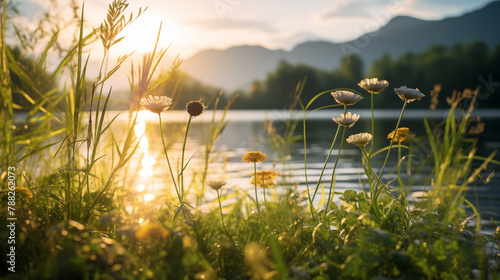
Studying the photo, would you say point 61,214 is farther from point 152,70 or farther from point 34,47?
point 34,47

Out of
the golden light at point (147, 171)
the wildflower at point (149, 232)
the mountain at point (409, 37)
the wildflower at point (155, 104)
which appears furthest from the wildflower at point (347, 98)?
the mountain at point (409, 37)

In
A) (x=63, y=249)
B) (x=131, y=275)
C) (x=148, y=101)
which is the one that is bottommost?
(x=131, y=275)

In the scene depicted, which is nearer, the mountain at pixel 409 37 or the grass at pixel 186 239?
the grass at pixel 186 239

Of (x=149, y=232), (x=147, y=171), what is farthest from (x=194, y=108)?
(x=147, y=171)

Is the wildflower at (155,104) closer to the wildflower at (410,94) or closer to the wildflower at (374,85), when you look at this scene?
the wildflower at (374,85)

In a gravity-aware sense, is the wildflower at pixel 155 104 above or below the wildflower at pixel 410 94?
below

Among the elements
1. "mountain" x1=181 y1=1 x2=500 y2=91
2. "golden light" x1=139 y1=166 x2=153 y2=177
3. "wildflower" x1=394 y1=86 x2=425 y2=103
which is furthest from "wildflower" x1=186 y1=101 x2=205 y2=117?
"mountain" x1=181 y1=1 x2=500 y2=91

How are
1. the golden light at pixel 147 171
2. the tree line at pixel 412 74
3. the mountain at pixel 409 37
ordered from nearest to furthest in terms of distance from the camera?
the golden light at pixel 147 171
the tree line at pixel 412 74
the mountain at pixel 409 37

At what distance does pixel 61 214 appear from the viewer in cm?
203

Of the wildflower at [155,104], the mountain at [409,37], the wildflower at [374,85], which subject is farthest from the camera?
the mountain at [409,37]

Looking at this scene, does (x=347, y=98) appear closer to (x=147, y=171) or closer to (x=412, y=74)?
(x=147, y=171)

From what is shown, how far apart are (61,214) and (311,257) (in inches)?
53.9

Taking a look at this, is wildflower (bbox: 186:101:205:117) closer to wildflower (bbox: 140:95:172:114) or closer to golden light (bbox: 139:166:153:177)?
wildflower (bbox: 140:95:172:114)

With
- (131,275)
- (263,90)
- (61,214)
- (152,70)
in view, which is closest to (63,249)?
(131,275)
